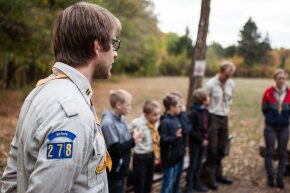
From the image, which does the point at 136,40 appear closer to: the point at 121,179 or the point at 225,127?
the point at 225,127

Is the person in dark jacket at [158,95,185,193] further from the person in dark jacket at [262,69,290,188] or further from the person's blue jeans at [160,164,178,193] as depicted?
the person in dark jacket at [262,69,290,188]

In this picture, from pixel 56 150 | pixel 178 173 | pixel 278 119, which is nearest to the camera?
pixel 56 150

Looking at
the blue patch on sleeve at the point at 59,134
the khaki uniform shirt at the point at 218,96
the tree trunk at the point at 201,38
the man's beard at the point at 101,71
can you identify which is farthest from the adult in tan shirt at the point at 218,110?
the blue patch on sleeve at the point at 59,134

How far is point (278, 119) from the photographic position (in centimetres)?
557

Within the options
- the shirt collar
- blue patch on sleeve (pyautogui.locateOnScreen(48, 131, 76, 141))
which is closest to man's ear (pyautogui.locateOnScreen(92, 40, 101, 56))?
the shirt collar

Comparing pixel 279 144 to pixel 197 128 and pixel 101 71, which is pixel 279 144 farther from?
pixel 101 71

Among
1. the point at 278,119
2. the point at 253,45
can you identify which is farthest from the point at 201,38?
the point at 278,119

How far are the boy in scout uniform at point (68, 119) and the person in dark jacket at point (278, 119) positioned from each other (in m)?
4.48

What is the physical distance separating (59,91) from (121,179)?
2.81 m

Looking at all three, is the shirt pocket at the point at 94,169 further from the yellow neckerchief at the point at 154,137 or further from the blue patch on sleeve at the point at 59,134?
the yellow neckerchief at the point at 154,137

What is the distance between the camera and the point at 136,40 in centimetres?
1838

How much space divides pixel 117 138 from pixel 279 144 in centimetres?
311

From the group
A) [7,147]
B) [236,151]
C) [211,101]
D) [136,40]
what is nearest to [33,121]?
[7,147]

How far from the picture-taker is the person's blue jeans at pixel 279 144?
5652 mm
